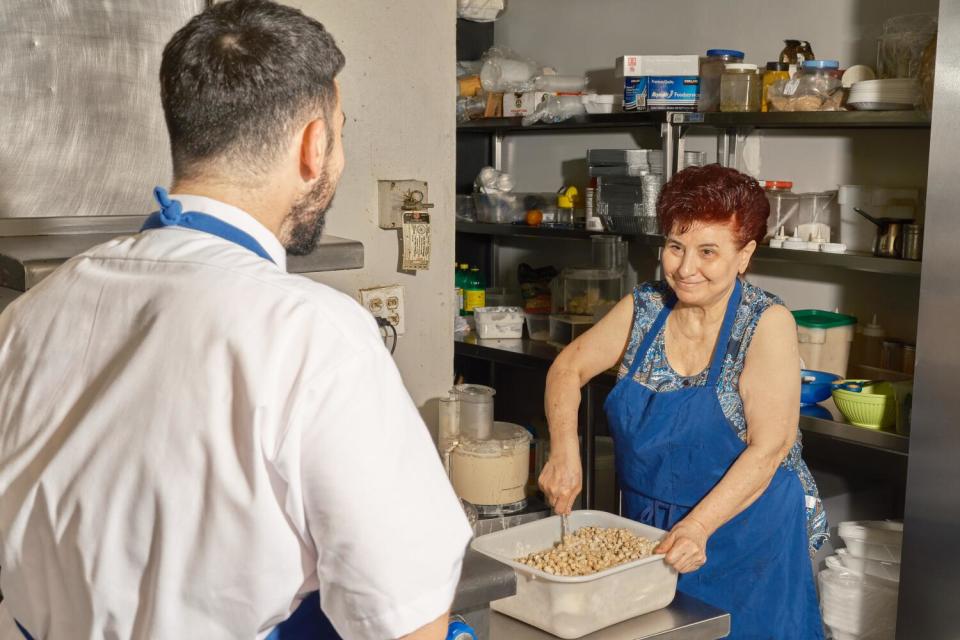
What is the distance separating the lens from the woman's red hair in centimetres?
218

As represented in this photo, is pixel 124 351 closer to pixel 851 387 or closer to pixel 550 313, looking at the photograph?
pixel 851 387

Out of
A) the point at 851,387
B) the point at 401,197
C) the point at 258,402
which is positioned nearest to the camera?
the point at 258,402

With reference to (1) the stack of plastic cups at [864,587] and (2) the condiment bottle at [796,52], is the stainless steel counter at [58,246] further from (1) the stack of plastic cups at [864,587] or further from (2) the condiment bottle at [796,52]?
(2) the condiment bottle at [796,52]

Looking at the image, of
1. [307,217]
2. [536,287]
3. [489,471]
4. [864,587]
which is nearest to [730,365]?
[489,471]

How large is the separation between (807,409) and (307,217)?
7.26ft

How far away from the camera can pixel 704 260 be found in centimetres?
219

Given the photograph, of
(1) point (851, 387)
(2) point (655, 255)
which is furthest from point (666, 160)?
(1) point (851, 387)

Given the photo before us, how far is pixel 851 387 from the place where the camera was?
107 inches

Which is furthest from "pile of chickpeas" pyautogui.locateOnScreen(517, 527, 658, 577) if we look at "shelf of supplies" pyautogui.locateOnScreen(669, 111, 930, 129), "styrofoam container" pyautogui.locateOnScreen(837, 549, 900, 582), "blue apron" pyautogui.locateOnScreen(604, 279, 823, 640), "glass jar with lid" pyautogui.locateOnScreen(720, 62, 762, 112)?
"glass jar with lid" pyautogui.locateOnScreen(720, 62, 762, 112)

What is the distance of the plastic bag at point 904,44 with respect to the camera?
2760mm

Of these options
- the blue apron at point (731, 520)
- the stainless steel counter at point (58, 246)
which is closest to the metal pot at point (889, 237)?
the blue apron at point (731, 520)

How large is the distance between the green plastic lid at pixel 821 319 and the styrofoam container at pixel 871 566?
66cm

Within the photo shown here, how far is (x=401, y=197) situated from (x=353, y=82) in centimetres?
28

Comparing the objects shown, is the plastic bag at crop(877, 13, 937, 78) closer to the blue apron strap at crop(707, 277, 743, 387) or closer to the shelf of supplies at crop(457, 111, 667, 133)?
the shelf of supplies at crop(457, 111, 667, 133)
